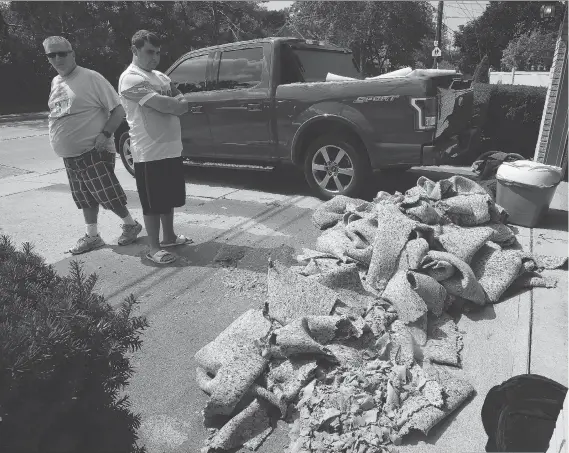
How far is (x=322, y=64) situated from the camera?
712 centimetres

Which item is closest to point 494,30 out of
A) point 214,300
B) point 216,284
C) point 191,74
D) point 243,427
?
point 191,74

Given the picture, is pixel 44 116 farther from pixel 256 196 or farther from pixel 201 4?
pixel 256 196

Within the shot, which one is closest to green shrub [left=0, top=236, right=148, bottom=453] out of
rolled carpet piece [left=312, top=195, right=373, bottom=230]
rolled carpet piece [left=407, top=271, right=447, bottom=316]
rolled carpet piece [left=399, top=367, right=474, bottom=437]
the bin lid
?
rolled carpet piece [left=399, top=367, right=474, bottom=437]

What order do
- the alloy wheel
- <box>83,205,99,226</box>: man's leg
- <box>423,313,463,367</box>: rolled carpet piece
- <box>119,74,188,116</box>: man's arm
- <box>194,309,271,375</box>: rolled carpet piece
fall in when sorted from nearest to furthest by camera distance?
<box>194,309,271,375</box>: rolled carpet piece → <box>423,313,463,367</box>: rolled carpet piece → <box>119,74,188,116</box>: man's arm → <box>83,205,99,226</box>: man's leg → the alloy wheel

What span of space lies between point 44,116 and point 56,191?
52.9 ft

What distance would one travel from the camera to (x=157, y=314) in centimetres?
389

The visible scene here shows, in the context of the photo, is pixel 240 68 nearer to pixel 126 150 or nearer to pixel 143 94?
pixel 126 150

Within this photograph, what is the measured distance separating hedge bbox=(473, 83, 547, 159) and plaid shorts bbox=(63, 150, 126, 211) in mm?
6905

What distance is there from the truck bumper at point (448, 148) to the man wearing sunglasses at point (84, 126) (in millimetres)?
3396

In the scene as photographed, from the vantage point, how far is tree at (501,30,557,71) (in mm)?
33409

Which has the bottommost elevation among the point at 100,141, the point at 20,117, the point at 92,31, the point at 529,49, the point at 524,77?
the point at 20,117

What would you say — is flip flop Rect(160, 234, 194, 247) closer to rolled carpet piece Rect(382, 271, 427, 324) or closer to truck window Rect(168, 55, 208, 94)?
rolled carpet piece Rect(382, 271, 427, 324)

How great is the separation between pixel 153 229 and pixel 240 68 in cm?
324

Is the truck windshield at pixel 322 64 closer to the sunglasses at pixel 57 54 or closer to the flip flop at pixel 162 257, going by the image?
the sunglasses at pixel 57 54
